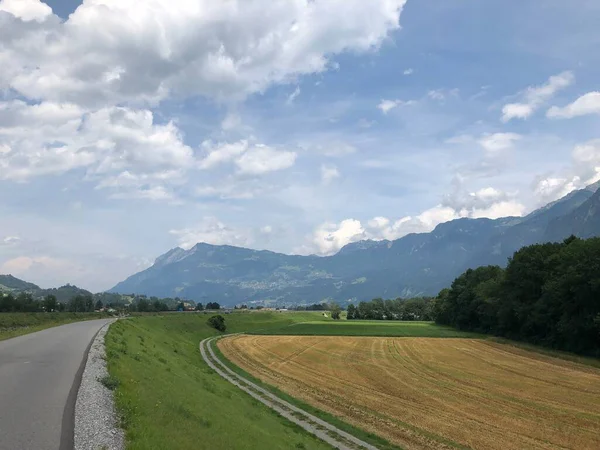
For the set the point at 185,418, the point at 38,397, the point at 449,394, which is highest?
the point at 38,397

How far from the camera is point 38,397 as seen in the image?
19234 millimetres

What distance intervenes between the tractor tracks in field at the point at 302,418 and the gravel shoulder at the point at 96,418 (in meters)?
13.0

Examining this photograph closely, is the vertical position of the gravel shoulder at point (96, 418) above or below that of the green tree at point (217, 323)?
above

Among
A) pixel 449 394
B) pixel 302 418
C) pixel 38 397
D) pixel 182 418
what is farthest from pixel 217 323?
pixel 182 418

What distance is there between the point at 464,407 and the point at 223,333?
354 ft

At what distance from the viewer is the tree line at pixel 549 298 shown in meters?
73.2

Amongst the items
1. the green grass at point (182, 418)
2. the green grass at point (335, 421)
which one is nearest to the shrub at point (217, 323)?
the green grass at point (335, 421)

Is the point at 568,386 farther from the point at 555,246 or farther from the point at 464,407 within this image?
the point at 555,246

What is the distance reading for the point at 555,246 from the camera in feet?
315

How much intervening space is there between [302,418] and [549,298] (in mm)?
71596

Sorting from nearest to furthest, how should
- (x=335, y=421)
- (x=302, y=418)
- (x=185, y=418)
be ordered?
(x=185, y=418) → (x=335, y=421) → (x=302, y=418)

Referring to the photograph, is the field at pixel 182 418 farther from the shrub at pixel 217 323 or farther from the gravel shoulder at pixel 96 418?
the shrub at pixel 217 323

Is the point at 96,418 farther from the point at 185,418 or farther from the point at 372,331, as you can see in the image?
the point at 372,331

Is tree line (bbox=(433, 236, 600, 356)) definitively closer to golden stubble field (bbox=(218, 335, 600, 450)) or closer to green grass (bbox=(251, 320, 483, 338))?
golden stubble field (bbox=(218, 335, 600, 450))
